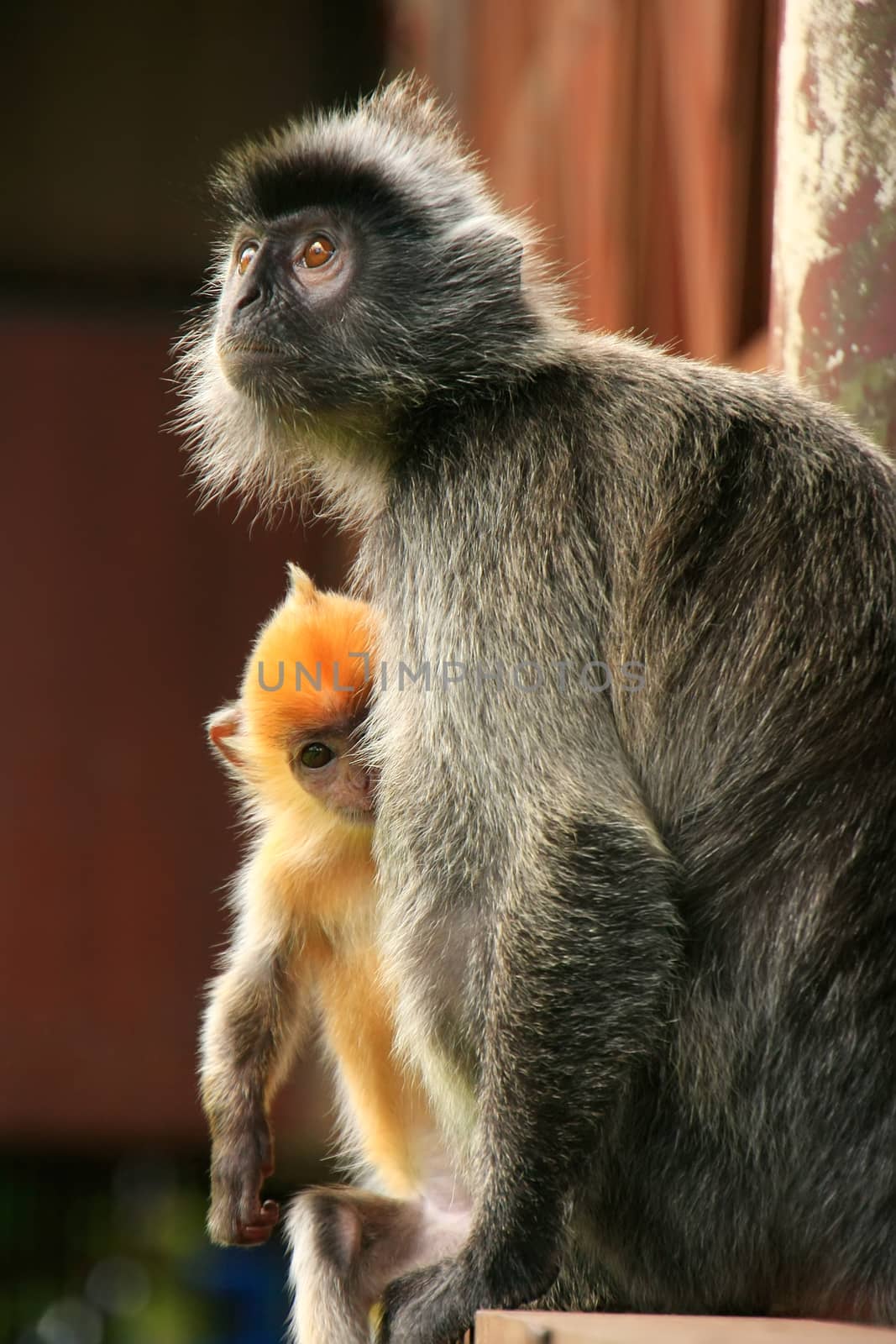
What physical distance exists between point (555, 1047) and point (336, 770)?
100 cm

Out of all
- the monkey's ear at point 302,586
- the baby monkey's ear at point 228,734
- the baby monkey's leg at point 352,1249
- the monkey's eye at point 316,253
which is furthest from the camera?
the baby monkey's ear at point 228,734

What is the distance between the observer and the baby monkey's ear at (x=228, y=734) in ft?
11.2

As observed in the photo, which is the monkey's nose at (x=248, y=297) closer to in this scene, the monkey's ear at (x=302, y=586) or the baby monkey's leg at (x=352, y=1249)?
the monkey's ear at (x=302, y=586)

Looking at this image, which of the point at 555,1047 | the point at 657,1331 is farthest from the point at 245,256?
the point at 657,1331

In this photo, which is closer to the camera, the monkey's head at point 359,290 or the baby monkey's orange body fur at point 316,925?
the monkey's head at point 359,290

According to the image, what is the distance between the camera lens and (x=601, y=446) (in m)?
2.56

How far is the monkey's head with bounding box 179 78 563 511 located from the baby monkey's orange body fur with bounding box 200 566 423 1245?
393mm

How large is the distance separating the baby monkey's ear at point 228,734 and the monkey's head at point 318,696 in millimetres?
170

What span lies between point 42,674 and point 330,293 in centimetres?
526

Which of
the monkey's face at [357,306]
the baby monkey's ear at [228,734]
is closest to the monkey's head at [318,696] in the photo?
the baby monkey's ear at [228,734]

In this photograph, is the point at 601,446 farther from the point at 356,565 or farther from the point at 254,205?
the point at 254,205

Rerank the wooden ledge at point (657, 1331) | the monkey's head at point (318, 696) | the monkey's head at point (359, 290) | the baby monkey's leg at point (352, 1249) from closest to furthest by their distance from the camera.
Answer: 1. the wooden ledge at point (657, 1331)
2. the baby monkey's leg at point (352, 1249)
3. the monkey's head at point (359, 290)
4. the monkey's head at point (318, 696)

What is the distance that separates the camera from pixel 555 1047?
2.23m

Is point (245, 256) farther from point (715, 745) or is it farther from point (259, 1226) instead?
point (259, 1226)
